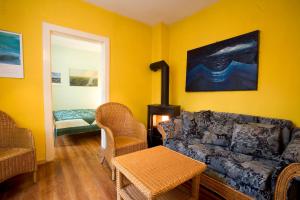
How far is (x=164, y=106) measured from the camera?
277 cm

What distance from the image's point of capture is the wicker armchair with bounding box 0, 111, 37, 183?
1.55 m

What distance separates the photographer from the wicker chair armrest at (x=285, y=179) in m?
1.06

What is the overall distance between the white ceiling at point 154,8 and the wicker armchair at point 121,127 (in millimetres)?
1729

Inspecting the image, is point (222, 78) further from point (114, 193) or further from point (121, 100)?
point (114, 193)

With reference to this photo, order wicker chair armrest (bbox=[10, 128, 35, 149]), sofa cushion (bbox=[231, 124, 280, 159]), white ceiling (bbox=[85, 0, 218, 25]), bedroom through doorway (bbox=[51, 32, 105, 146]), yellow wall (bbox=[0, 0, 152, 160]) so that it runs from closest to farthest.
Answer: sofa cushion (bbox=[231, 124, 280, 159]), wicker chair armrest (bbox=[10, 128, 35, 149]), yellow wall (bbox=[0, 0, 152, 160]), white ceiling (bbox=[85, 0, 218, 25]), bedroom through doorway (bbox=[51, 32, 105, 146])

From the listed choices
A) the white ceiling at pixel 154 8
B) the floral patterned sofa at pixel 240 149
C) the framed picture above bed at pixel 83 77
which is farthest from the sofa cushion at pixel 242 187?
the framed picture above bed at pixel 83 77

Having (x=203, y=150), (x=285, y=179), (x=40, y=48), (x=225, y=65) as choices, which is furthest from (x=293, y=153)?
(x=40, y=48)

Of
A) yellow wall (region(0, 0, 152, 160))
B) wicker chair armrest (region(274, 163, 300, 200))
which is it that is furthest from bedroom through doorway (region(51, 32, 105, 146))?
wicker chair armrest (region(274, 163, 300, 200))

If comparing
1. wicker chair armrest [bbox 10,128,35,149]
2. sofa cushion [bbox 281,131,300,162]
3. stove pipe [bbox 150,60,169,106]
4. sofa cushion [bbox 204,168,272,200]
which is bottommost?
sofa cushion [bbox 204,168,272,200]

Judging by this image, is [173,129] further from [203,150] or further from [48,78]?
[48,78]

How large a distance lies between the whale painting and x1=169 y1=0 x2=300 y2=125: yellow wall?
9 centimetres

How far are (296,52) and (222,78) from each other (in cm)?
86

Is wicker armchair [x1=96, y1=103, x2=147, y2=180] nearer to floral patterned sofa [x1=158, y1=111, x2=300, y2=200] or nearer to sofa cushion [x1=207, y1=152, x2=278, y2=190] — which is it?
floral patterned sofa [x1=158, y1=111, x2=300, y2=200]

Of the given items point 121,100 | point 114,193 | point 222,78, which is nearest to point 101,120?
point 121,100
